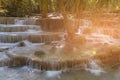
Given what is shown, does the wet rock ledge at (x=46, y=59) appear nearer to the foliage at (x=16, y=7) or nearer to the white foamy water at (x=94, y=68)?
the white foamy water at (x=94, y=68)

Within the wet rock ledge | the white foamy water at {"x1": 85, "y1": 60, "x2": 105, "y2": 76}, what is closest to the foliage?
the wet rock ledge

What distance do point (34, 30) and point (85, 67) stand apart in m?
5.75

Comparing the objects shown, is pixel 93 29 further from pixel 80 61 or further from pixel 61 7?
pixel 80 61

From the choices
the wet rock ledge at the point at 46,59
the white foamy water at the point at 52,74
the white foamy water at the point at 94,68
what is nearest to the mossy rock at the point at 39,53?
the wet rock ledge at the point at 46,59

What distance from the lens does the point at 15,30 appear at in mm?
14102

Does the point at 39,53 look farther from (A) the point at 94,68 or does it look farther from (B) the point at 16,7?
(B) the point at 16,7

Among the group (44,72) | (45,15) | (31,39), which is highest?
(45,15)

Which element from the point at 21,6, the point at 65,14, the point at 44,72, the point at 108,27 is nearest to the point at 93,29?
the point at 108,27

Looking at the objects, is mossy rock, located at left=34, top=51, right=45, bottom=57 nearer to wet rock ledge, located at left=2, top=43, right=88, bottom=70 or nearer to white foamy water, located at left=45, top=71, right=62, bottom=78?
wet rock ledge, located at left=2, top=43, right=88, bottom=70

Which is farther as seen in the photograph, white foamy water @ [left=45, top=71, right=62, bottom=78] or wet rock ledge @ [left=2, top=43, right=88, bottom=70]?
wet rock ledge @ [left=2, top=43, right=88, bottom=70]

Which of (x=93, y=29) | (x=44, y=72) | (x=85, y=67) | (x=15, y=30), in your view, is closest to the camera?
(x=44, y=72)

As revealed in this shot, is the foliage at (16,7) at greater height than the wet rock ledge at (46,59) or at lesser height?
greater

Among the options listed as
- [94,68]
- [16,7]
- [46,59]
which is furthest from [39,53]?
[16,7]

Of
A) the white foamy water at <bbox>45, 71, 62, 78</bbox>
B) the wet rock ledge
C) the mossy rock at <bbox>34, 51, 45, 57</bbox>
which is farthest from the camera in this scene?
the mossy rock at <bbox>34, 51, 45, 57</bbox>
